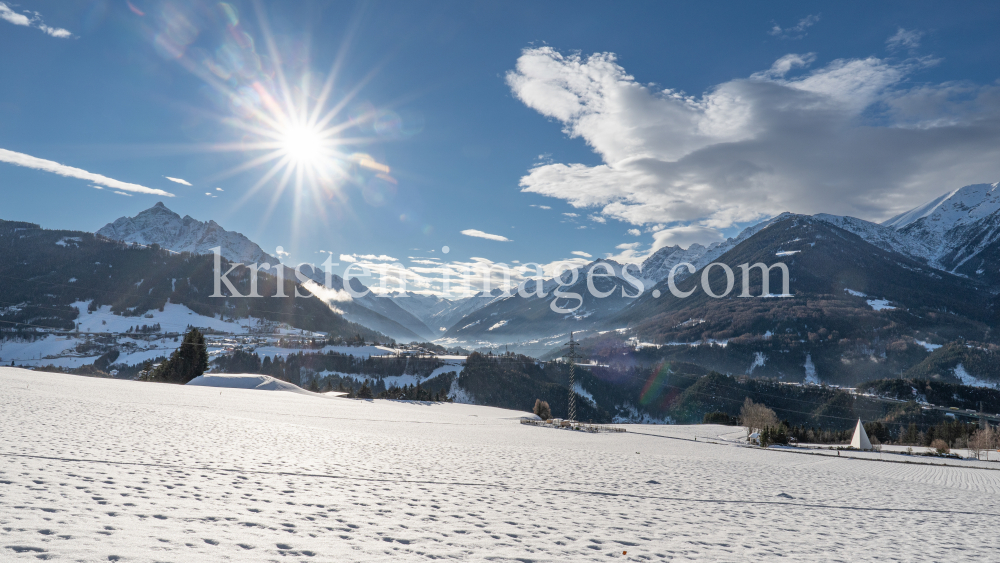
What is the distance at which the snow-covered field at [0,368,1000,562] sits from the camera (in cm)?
891

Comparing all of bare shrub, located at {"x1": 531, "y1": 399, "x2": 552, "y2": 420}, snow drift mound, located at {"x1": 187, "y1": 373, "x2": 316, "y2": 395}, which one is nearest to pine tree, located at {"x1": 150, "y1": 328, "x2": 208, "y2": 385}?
snow drift mound, located at {"x1": 187, "y1": 373, "x2": 316, "y2": 395}

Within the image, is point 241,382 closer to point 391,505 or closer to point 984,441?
point 391,505

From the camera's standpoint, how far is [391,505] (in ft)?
42.8

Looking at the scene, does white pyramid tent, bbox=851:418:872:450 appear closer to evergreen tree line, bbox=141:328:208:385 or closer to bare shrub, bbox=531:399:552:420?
bare shrub, bbox=531:399:552:420

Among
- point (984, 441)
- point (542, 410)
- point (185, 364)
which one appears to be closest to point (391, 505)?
point (542, 410)

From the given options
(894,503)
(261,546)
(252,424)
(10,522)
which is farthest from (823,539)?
(252,424)

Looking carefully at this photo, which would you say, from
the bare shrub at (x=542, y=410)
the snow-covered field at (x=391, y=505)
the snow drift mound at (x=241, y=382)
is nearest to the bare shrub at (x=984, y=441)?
the bare shrub at (x=542, y=410)

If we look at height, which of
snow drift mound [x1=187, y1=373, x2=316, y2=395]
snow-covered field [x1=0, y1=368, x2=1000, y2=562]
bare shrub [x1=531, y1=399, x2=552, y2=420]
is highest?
snow-covered field [x1=0, y1=368, x2=1000, y2=562]

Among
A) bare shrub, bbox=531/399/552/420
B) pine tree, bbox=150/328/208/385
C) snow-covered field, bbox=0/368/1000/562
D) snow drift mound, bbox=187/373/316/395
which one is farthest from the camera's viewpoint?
bare shrub, bbox=531/399/552/420

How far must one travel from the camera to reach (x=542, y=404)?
3696 inches

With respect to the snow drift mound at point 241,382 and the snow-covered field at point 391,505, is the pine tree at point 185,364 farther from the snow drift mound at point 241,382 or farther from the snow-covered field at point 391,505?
the snow-covered field at point 391,505

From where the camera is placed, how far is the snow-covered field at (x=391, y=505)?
8906 mm

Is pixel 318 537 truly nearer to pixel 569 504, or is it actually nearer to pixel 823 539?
pixel 569 504

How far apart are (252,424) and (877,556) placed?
30896 millimetres
